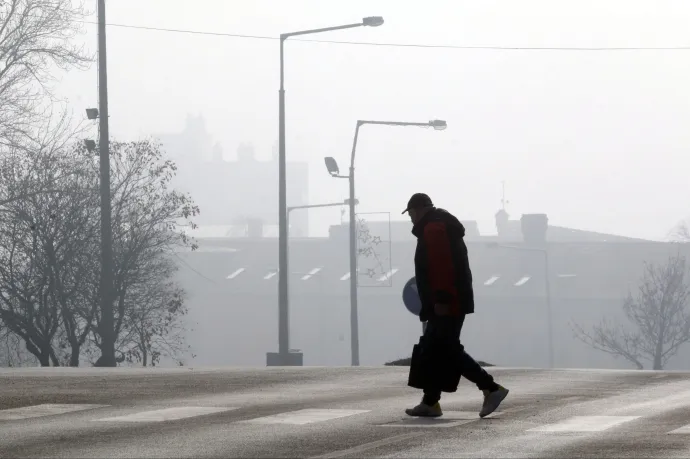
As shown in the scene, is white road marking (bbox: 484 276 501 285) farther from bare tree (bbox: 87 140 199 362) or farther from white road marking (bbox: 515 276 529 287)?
bare tree (bbox: 87 140 199 362)

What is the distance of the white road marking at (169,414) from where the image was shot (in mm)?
10883

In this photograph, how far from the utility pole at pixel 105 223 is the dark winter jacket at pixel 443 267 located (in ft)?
59.3

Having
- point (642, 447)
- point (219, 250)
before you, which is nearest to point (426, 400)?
point (642, 447)

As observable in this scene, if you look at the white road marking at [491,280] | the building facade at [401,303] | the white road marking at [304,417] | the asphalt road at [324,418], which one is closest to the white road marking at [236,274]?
the building facade at [401,303]

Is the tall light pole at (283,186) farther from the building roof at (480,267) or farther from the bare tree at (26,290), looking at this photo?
the building roof at (480,267)

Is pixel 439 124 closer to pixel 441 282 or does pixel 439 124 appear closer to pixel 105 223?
pixel 105 223

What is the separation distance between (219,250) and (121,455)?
85.9 meters

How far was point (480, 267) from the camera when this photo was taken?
282 feet

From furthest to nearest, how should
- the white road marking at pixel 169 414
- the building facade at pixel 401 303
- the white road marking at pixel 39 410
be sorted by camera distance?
the building facade at pixel 401 303, the white road marking at pixel 39 410, the white road marking at pixel 169 414

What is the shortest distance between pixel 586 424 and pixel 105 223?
65.5 ft

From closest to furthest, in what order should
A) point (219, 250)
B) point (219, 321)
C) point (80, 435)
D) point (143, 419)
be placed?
point (80, 435)
point (143, 419)
point (219, 321)
point (219, 250)

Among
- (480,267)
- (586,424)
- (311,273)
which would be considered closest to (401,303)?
(480,267)

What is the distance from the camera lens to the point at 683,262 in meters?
78.5

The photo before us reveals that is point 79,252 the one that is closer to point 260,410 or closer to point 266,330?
point 260,410
